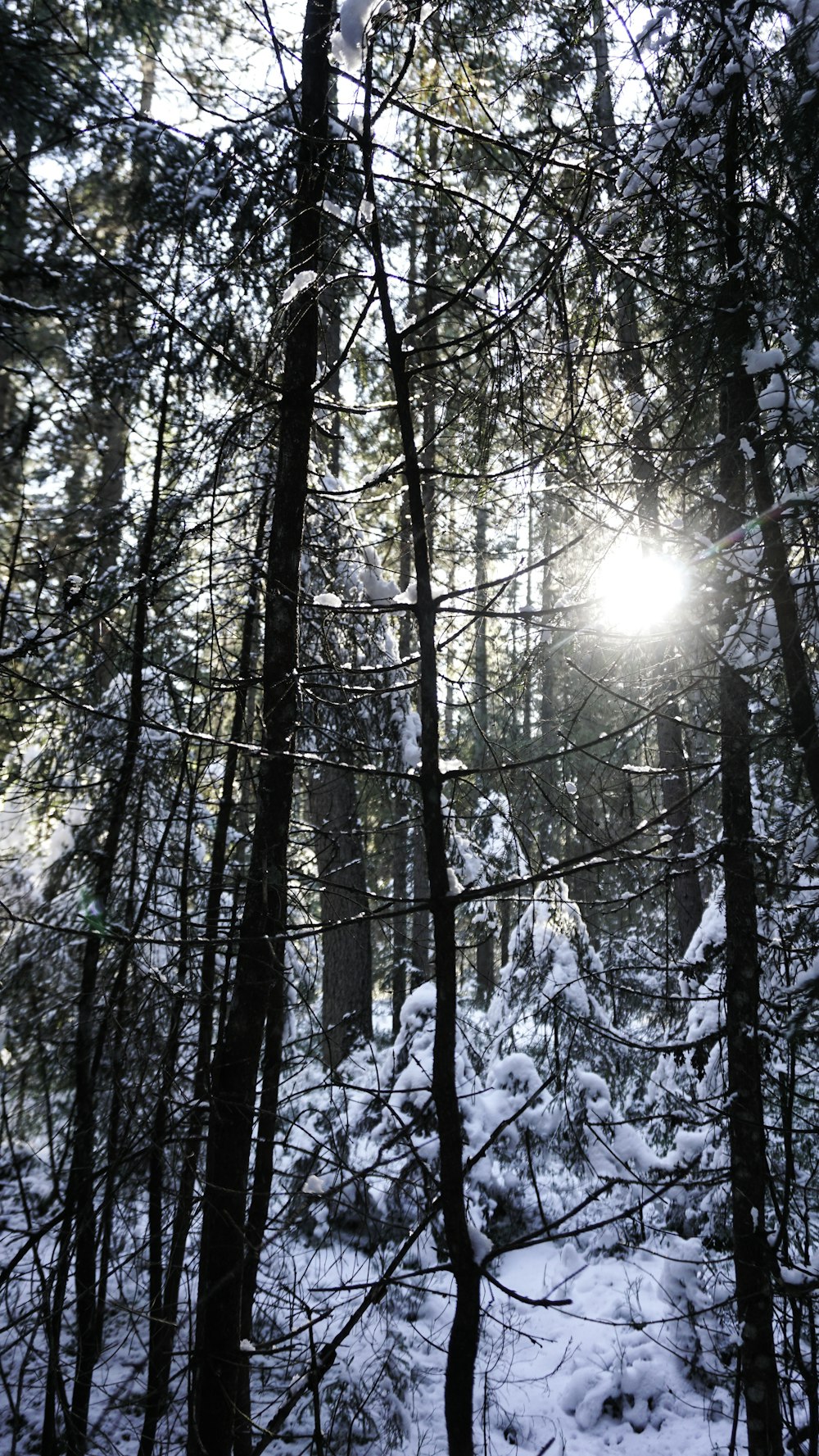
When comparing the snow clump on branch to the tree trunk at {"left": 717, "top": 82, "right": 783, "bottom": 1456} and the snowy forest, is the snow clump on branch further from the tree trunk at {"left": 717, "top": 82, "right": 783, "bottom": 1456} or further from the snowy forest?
the tree trunk at {"left": 717, "top": 82, "right": 783, "bottom": 1456}

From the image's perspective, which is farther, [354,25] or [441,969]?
[441,969]

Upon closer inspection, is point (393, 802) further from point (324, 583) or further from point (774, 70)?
point (774, 70)

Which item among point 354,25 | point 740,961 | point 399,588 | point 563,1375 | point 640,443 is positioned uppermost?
point 640,443

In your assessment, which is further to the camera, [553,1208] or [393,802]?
[553,1208]

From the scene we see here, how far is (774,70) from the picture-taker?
365 centimetres

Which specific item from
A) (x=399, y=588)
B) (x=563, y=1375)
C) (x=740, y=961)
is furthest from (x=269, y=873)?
(x=563, y=1375)

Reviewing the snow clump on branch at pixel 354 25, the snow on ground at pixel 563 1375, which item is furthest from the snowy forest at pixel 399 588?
the snow on ground at pixel 563 1375

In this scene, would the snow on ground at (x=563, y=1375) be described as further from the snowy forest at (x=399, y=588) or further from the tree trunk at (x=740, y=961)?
the tree trunk at (x=740, y=961)

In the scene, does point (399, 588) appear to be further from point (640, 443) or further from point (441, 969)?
point (441, 969)

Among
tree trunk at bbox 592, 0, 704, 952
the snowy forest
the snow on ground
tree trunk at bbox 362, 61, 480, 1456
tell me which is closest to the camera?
tree trunk at bbox 362, 61, 480, 1456

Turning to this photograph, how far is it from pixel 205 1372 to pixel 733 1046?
2.87 m

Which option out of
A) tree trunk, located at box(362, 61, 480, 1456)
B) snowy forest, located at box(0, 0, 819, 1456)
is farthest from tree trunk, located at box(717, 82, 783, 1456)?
tree trunk, located at box(362, 61, 480, 1456)

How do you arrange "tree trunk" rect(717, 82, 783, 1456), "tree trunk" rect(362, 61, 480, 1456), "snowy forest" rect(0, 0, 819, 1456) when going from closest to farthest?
1. "tree trunk" rect(362, 61, 480, 1456)
2. "snowy forest" rect(0, 0, 819, 1456)
3. "tree trunk" rect(717, 82, 783, 1456)

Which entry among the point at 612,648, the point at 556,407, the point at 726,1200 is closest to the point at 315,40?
the point at 556,407
